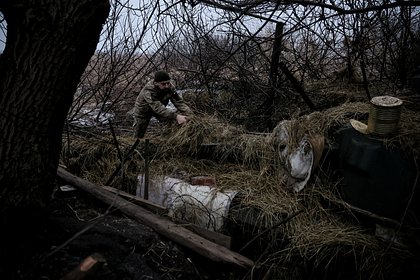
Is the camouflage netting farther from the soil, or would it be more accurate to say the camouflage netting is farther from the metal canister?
the soil

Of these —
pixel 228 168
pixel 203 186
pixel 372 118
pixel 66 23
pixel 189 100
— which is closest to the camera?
pixel 66 23

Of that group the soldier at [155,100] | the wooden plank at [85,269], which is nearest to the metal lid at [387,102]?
the wooden plank at [85,269]

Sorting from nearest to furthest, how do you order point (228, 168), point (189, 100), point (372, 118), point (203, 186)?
point (372, 118), point (203, 186), point (228, 168), point (189, 100)

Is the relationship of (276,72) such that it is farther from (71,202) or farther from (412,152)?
(71,202)

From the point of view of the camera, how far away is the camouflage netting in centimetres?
234

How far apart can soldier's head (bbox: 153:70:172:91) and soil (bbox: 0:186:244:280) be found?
236 cm

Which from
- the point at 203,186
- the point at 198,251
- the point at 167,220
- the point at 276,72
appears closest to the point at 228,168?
the point at 203,186

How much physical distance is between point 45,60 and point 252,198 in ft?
6.48

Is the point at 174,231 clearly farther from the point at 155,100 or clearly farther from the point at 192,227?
the point at 155,100

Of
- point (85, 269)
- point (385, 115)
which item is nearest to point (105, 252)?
point (85, 269)

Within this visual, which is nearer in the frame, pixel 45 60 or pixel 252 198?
pixel 45 60

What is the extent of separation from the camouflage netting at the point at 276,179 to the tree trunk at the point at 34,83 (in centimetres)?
111

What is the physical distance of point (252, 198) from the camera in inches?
112

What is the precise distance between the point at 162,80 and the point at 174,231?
8.81 feet
